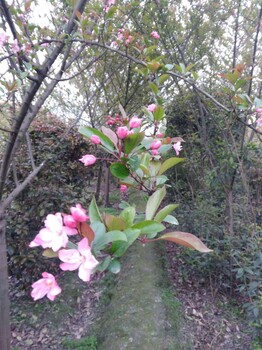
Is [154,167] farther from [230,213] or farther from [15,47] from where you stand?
[230,213]

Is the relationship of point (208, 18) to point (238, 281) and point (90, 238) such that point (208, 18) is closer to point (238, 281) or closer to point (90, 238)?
point (238, 281)

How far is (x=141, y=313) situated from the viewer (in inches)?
94.5

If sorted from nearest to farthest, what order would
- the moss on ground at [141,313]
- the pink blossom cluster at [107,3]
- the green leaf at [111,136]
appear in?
the green leaf at [111,136]
the pink blossom cluster at [107,3]
the moss on ground at [141,313]

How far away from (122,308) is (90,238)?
2.17m

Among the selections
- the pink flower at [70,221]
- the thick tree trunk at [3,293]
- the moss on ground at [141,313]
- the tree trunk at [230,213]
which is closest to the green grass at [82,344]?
the moss on ground at [141,313]

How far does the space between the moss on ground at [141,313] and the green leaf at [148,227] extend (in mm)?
1788

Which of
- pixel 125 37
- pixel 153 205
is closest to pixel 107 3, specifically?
pixel 125 37

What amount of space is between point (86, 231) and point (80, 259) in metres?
0.05

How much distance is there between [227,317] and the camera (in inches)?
97.4

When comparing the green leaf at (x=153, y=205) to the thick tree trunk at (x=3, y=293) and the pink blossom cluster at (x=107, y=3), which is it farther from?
the pink blossom cluster at (x=107, y=3)

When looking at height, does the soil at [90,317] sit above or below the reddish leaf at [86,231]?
below

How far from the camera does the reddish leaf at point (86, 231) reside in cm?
56

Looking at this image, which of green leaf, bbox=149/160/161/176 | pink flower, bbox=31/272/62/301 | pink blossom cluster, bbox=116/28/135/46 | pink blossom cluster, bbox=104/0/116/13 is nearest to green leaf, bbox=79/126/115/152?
green leaf, bbox=149/160/161/176

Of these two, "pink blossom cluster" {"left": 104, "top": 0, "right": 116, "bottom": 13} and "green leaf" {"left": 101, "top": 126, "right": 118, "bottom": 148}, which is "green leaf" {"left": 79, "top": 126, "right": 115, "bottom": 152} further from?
"pink blossom cluster" {"left": 104, "top": 0, "right": 116, "bottom": 13}
